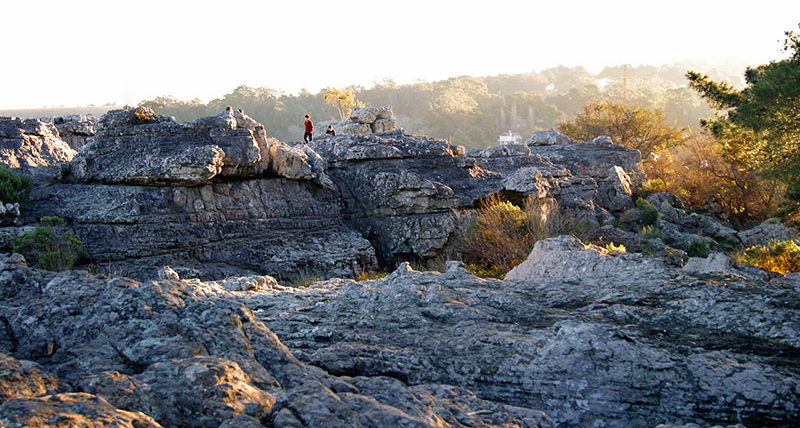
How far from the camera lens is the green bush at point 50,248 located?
8.96m

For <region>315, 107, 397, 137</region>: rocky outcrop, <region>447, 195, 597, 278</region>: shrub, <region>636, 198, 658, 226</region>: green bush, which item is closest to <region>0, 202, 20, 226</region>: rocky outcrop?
<region>447, 195, 597, 278</region>: shrub

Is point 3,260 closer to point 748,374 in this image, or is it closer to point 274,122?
point 748,374

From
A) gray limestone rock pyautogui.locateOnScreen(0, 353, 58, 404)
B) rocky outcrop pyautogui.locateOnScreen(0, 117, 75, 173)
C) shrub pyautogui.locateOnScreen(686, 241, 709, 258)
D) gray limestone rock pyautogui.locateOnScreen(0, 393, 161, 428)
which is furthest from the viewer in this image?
shrub pyautogui.locateOnScreen(686, 241, 709, 258)

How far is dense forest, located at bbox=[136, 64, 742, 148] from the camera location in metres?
56.5

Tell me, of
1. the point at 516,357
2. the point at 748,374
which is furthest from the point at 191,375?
the point at 748,374

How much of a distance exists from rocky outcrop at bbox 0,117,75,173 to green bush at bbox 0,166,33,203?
1.49m

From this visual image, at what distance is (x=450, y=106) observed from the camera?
66125mm

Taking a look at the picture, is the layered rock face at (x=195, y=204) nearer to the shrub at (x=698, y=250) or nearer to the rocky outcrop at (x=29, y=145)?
the rocky outcrop at (x=29, y=145)

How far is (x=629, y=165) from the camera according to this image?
22875 millimetres

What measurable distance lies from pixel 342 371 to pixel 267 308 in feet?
6.36

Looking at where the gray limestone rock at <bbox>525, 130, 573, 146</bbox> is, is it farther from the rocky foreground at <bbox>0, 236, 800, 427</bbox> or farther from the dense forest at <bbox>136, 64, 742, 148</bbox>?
the dense forest at <bbox>136, 64, 742, 148</bbox>

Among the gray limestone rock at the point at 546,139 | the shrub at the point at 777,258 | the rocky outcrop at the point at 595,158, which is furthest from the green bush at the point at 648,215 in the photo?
the gray limestone rock at the point at 546,139

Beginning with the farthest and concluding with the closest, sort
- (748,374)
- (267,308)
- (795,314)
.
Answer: (267,308) → (795,314) → (748,374)

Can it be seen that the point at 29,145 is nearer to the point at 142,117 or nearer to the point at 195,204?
the point at 142,117
